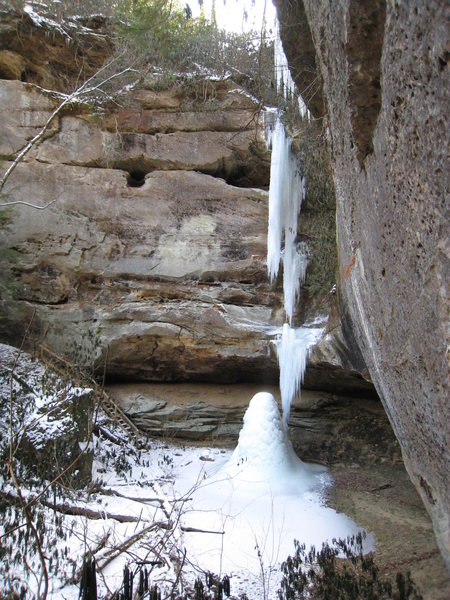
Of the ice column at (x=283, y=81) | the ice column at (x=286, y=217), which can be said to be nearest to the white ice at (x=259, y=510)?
the ice column at (x=286, y=217)

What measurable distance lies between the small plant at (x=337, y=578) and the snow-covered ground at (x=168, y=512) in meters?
0.16

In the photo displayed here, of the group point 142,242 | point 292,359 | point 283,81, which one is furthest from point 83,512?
point 283,81

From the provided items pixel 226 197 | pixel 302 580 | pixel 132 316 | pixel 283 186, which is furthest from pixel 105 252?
pixel 302 580

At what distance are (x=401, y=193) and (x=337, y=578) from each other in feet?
10.3

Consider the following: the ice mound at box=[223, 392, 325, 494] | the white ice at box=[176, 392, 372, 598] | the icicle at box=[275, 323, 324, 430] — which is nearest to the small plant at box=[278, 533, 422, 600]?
the white ice at box=[176, 392, 372, 598]

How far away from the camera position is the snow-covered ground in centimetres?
359

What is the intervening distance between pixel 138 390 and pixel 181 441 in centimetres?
140

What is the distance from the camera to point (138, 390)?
9.84 m

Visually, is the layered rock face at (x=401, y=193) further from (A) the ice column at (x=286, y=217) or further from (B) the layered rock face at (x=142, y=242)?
(B) the layered rock face at (x=142, y=242)

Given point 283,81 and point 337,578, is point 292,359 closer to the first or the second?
point 337,578

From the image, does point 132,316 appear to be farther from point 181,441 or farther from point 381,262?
point 381,262

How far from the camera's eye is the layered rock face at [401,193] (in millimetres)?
1924

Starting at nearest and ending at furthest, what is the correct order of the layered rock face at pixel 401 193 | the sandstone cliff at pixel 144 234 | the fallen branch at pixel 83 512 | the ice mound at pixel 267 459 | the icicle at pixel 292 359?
the layered rock face at pixel 401 193
the fallen branch at pixel 83 512
the ice mound at pixel 267 459
the icicle at pixel 292 359
the sandstone cliff at pixel 144 234

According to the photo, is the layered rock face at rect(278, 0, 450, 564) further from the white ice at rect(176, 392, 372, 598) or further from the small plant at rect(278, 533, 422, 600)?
the white ice at rect(176, 392, 372, 598)
